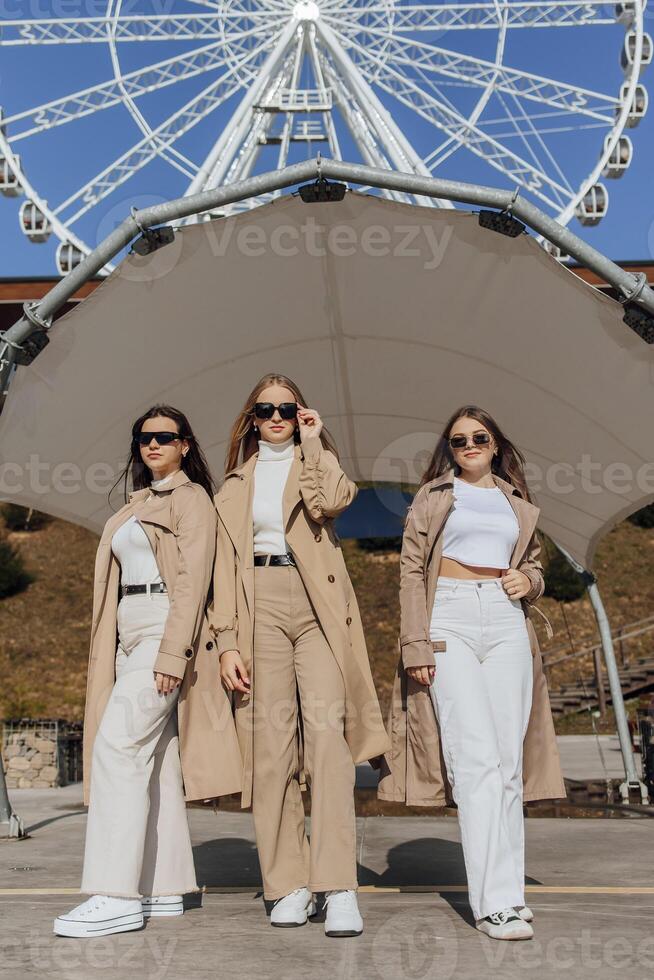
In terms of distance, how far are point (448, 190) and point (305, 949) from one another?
388 centimetres

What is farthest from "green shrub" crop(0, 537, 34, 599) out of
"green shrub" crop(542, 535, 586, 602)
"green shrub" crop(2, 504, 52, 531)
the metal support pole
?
the metal support pole

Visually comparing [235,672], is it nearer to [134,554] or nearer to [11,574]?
[134,554]

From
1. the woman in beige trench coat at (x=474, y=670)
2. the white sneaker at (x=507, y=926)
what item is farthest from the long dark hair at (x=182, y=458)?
the white sneaker at (x=507, y=926)

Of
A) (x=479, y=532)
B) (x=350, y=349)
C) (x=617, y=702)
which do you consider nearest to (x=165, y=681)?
(x=479, y=532)

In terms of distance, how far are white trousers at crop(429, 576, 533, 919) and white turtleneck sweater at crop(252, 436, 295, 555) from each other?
0.64 metres

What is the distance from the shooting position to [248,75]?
780 inches

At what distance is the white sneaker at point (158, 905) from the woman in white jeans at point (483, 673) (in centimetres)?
109

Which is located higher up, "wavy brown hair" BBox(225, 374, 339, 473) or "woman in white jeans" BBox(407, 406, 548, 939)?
"wavy brown hair" BBox(225, 374, 339, 473)

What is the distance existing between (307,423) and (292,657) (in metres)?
0.88

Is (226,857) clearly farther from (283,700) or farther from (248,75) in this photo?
(248,75)

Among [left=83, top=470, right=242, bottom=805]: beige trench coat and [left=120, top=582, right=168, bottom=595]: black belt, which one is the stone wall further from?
[left=120, top=582, right=168, bottom=595]: black belt

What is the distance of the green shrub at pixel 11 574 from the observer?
3588cm

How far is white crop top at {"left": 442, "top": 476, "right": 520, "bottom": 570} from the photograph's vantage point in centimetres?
405

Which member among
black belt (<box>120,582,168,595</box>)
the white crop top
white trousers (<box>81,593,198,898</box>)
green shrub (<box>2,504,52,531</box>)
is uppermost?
green shrub (<box>2,504,52,531</box>)
